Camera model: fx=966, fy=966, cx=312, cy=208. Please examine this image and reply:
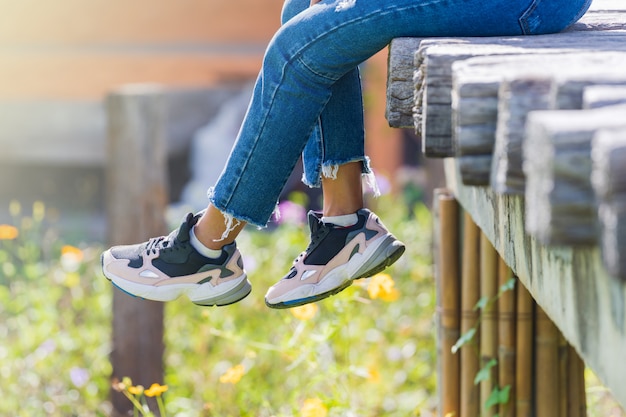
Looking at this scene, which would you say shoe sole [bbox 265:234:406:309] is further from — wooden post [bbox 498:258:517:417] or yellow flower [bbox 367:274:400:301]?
wooden post [bbox 498:258:517:417]

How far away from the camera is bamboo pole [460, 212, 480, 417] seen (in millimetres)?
2467

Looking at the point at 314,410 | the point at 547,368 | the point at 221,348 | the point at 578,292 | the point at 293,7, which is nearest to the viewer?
the point at 578,292

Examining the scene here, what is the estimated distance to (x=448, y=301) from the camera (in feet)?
8.34

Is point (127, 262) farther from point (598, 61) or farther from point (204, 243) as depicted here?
point (598, 61)

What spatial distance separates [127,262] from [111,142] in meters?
→ 1.50

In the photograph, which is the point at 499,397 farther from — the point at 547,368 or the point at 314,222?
the point at 314,222

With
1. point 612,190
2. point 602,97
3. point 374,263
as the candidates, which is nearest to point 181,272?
point 374,263

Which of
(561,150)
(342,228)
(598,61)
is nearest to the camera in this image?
(561,150)

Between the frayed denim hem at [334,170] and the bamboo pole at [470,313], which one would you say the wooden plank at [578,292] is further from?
the bamboo pole at [470,313]

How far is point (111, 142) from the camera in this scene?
3426mm

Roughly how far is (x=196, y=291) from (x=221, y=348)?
163 cm

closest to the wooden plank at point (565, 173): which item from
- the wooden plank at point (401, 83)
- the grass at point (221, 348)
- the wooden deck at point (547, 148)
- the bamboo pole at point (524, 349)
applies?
the wooden deck at point (547, 148)

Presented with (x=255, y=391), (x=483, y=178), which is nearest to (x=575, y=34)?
(x=483, y=178)

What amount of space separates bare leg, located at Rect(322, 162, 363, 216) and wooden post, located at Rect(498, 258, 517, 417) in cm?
57
